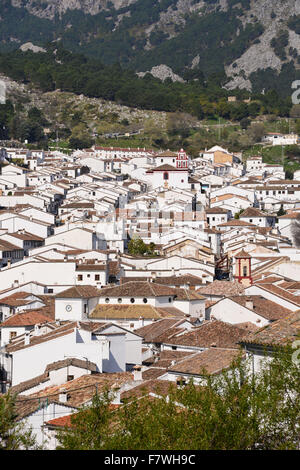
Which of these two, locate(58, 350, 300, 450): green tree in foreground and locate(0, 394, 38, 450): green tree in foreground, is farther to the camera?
locate(0, 394, 38, 450): green tree in foreground

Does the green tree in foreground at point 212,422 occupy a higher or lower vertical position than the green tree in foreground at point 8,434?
higher

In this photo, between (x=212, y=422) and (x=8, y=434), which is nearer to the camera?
(x=212, y=422)

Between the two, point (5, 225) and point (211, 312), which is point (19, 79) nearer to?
point (5, 225)

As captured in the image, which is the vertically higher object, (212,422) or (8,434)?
(212,422)

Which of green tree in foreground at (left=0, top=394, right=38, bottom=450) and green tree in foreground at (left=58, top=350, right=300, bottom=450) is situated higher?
green tree in foreground at (left=58, top=350, right=300, bottom=450)

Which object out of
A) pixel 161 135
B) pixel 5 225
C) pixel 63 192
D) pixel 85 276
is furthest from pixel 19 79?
pixel 85 276

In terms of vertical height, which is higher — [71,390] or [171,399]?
[171,399]

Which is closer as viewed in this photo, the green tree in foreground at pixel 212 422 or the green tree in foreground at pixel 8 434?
the green tree in foreground at pixel 212 422

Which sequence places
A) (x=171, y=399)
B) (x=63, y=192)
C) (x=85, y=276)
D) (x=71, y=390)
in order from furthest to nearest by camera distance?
(x=63, y=192) → (x=85, y=276) → (x=71, y=390) → (x=171, y=399)
